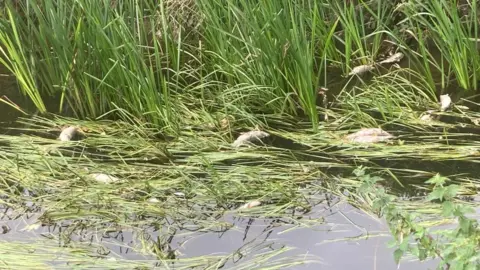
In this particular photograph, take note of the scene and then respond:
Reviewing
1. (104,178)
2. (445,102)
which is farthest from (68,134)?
(445,102)

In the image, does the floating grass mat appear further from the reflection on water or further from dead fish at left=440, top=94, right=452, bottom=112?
dead fish at left=440, top=94, right=452, bottom=112

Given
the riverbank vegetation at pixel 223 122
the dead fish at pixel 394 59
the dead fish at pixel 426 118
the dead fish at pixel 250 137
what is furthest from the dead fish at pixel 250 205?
the dead fish at pixel 394 59

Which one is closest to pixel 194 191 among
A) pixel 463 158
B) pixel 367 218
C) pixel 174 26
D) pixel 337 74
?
pixel 367 218

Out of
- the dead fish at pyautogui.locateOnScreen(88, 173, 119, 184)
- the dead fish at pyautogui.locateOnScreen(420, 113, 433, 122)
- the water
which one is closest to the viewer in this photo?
the water

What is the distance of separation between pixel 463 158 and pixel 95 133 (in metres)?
1.74

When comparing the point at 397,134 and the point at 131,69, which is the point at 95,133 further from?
the point at 397,134

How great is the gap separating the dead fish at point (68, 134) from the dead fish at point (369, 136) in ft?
4.43

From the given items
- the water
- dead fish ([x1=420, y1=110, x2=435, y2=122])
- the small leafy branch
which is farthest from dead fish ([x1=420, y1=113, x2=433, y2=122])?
the small leafy branch

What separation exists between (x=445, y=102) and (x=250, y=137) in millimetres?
1015

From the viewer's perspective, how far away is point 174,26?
410 cm

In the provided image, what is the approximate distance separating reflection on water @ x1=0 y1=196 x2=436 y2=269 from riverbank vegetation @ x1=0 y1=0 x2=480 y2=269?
33 millimetres

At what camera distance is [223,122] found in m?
3.15

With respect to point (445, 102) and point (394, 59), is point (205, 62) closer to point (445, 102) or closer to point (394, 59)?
point (394, 59)

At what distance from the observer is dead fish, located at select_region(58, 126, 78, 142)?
3.13 metres
